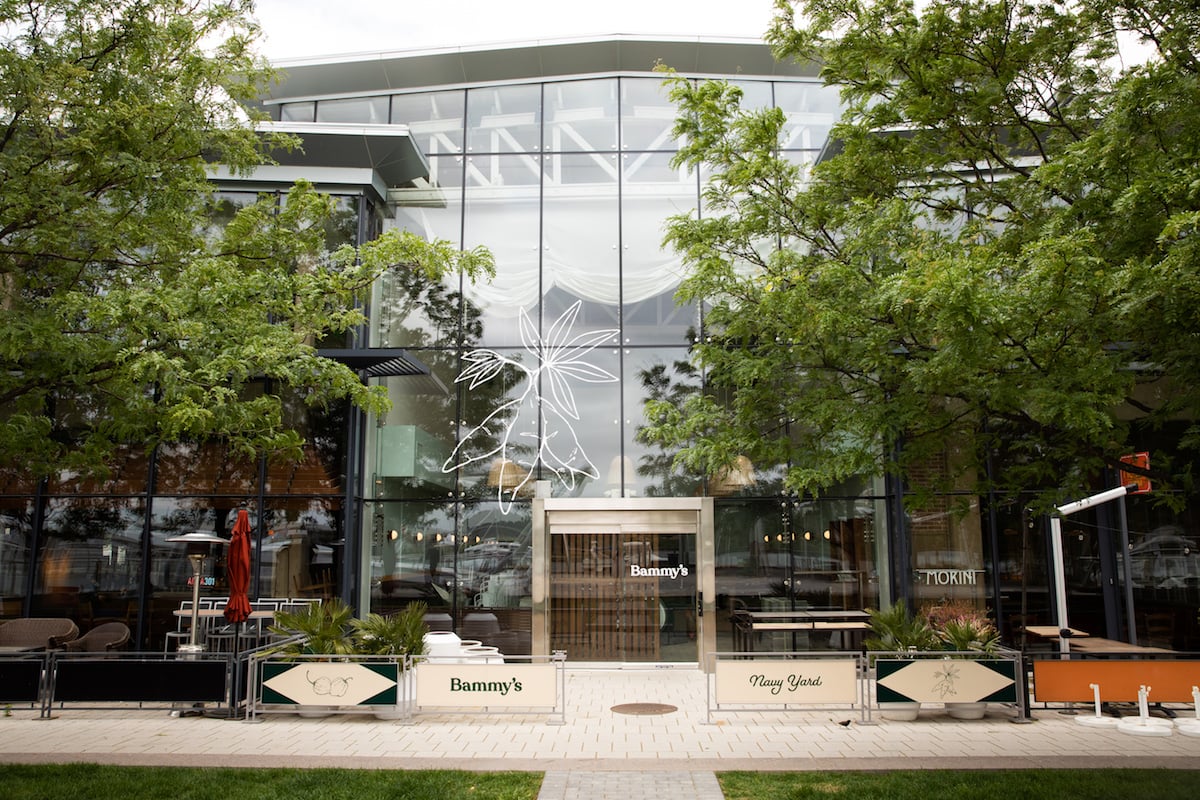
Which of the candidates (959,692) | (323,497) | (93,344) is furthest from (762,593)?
(93,344)

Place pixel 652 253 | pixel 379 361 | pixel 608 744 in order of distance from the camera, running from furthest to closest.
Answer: pixel 652 253, pixel 379 361, pixel 608 744

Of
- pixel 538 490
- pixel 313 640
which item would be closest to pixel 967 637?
pixel 538 490

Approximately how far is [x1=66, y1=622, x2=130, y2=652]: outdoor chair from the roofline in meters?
10.5

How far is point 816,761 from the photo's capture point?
31.6ft

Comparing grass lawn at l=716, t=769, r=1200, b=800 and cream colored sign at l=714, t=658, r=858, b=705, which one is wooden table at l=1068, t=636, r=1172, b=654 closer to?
cream colored sign at l=714, t=658, r=858, b=705

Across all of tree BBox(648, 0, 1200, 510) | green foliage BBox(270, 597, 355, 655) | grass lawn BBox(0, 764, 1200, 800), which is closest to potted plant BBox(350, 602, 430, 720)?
green foliage BBox(270, 597, 355, 655)

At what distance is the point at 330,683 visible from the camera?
11711 mm

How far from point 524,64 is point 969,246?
37.6ft

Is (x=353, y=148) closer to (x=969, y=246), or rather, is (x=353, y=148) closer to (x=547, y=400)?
(x=547, y=400)

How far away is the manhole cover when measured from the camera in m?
12.6

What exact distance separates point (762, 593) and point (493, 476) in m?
5.44

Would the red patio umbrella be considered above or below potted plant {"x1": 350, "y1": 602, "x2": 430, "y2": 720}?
above

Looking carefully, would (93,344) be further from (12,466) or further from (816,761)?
(12,466)

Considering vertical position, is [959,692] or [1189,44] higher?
[1189,44]
